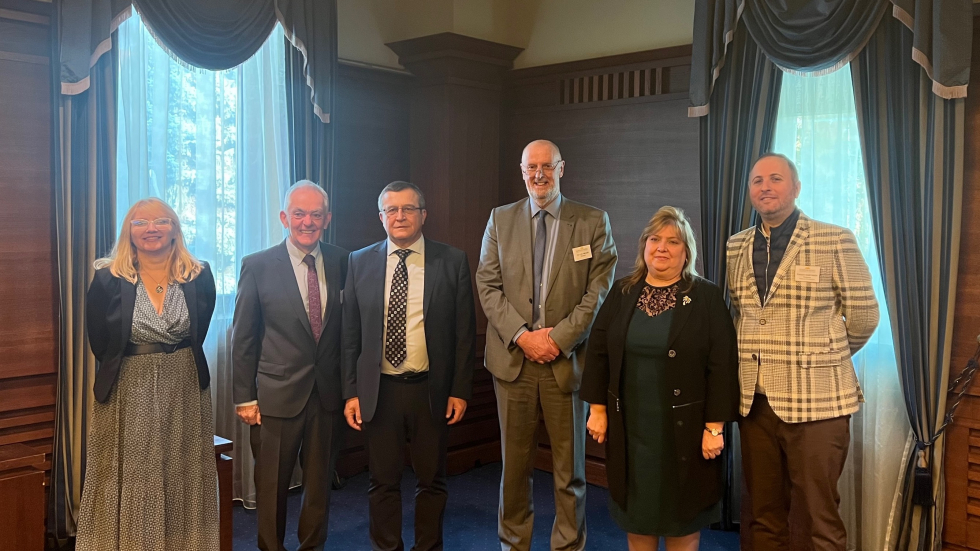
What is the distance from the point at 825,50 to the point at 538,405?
202 centimetres

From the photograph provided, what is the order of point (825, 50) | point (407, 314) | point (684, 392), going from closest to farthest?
point (684, 392)
point (407, 314)
point (825, 50)

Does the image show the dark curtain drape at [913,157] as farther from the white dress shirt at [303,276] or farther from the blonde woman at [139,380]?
the blonde woman at [139,380]

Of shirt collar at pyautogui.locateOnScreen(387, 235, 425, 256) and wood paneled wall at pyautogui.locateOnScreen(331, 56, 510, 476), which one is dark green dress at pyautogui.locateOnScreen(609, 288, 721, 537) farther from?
wood paneled wall at pyautogui.locateOnScreen(331, 56, 510, 476)

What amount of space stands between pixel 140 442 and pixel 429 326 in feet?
3.82

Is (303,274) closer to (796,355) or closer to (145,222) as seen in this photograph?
(145,222)

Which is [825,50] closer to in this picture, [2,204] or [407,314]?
[407,314]

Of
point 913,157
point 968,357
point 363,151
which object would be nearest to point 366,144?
point 363,151

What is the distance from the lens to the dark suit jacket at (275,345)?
3199mm

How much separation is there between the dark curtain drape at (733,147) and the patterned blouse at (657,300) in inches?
41.8

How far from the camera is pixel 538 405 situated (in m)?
3.51

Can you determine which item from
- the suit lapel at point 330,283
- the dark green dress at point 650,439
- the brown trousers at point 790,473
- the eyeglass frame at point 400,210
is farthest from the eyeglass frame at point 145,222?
the brown trousers at point 790,473

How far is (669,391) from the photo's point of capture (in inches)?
116

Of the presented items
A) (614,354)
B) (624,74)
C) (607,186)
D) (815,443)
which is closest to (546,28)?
(624,74)

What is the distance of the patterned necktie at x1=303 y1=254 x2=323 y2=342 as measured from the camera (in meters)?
3.29
